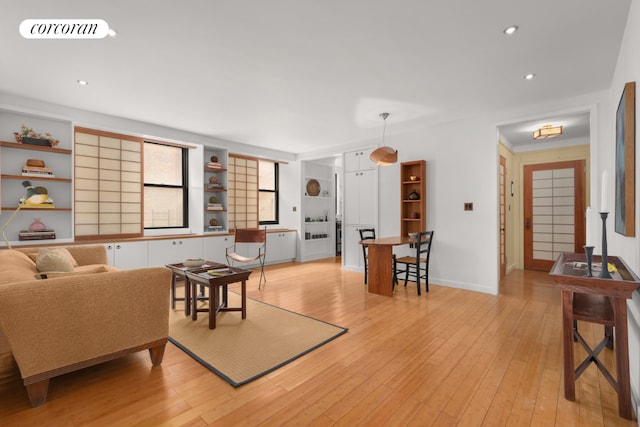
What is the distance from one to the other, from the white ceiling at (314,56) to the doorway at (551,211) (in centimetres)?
258

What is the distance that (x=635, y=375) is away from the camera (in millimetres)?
1826

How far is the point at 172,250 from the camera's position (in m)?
5.10

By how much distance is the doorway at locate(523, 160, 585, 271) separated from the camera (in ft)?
18.2

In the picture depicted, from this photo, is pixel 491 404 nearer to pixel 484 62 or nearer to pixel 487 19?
pixel 487 19

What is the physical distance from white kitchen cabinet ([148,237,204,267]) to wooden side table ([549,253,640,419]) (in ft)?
16.8

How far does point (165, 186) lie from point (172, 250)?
4.22 feet

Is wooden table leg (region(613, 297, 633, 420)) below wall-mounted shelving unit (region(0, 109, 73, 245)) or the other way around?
below

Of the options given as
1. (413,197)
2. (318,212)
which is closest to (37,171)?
(318,212)

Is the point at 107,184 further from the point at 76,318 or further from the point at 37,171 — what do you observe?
the point at 76,318

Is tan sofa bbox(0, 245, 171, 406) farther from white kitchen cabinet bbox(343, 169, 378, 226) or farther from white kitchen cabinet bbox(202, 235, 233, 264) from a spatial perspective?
white kitchen cabinet bbox(343, 169, 378, 226)

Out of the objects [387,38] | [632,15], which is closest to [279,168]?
[387,38]

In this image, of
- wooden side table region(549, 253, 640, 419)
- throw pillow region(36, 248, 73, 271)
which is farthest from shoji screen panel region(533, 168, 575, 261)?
throw pillow region(36, 248, 73, 271)

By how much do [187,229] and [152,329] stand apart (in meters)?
3.80

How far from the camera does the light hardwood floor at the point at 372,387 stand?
5.72ft
